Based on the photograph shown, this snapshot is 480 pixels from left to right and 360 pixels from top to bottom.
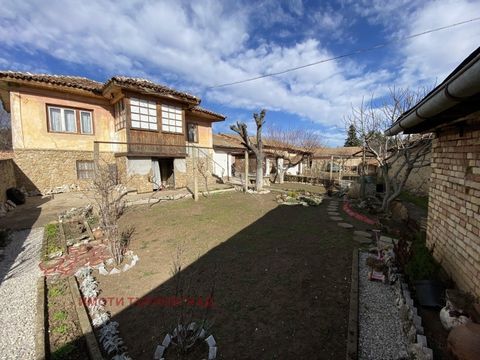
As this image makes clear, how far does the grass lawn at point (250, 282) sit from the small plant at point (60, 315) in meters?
0.61

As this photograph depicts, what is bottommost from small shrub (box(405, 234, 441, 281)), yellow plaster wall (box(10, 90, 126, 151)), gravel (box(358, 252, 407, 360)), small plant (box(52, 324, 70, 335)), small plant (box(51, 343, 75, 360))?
small plant (box(51, 343, 75, 360))

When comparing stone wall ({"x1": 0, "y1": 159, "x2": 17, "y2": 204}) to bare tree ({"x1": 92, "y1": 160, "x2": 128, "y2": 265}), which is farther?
stone wall ({"x1": 0, "y1": 159, "x2": 17, "y2": 204})

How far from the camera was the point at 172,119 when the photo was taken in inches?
532

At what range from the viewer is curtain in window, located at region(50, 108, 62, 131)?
37.5 feet

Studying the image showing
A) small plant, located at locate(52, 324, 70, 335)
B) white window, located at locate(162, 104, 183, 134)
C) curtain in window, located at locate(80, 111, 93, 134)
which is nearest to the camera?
small plant, located at locate(52, 324, 70, 335)

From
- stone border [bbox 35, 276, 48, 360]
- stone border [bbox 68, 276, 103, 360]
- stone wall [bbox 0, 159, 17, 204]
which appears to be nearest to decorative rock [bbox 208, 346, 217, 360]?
stone border [bbox 68, 276, 103, 360]

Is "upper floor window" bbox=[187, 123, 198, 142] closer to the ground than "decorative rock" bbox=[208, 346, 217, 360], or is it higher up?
higher up

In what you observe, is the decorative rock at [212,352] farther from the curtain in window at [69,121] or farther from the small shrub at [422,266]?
the curtain in window at [69,121]

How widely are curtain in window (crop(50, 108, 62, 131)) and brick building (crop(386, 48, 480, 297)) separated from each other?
14.5m

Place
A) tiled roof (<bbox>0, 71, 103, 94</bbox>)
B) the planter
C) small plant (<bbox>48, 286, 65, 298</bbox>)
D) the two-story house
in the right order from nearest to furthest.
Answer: the planter → small plant (<bbox>48, 286, 65, 298</bbox>) → tiled roof (<bbox>0, 71, 103, 94</bbox>) → the two-story house

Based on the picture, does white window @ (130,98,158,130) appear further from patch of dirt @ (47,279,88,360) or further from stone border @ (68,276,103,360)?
stone border @ (68,276,103,360)

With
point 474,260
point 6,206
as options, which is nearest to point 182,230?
point 474,260

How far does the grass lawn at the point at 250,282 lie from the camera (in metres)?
2.82

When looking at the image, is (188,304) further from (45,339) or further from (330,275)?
(330,275)
